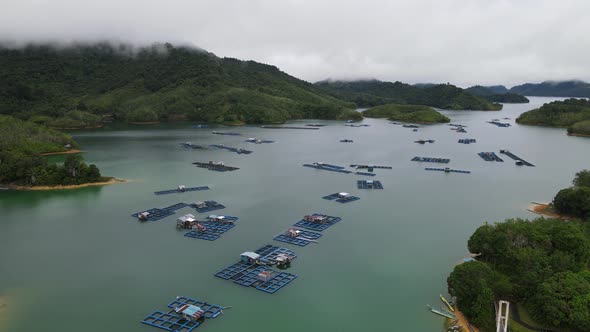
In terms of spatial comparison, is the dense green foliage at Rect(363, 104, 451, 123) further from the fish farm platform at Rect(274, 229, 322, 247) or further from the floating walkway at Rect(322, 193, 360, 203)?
the fish farm platform at Rect(274, 229, 322, 247)

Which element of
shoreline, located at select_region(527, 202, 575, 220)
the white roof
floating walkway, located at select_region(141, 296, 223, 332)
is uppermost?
the white roof

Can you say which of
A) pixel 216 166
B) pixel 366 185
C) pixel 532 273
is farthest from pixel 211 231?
pixel 216 166

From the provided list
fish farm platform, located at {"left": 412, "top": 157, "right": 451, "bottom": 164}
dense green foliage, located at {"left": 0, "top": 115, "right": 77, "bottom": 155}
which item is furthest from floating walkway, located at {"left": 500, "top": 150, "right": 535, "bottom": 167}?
dense green foliage, located at {"left": 0, "top": 115, "right": 77, "bottom": 155}

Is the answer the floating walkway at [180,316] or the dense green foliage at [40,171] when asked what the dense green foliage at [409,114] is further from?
the floating walkway at [180,316]

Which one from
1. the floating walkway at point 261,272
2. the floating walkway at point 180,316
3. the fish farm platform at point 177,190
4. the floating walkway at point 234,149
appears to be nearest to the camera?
the floating walkway at point 180,316

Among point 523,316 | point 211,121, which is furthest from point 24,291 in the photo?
point 211,121

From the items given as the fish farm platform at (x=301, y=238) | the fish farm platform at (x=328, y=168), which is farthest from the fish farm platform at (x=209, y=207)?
the fish farm platform at (x=328, y=168)
